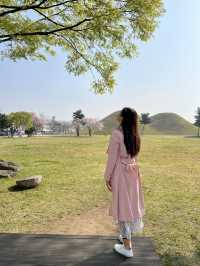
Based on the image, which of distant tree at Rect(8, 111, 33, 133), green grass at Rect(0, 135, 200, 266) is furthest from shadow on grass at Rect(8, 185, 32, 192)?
distant tree at Rect(8, 111, 33, 133)

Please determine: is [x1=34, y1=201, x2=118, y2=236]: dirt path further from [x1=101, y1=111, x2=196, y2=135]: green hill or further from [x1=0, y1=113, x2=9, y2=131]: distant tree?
[x1=101, y1=111, x2=196, y2=135]: green hill

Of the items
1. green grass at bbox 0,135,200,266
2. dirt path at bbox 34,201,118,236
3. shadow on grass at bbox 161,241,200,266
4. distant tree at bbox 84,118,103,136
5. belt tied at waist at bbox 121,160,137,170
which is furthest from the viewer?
distant tree at bbox 84,118,103,136

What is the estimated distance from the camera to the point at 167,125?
15425cm

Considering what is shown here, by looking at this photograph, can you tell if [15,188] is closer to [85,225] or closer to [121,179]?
[85,225]

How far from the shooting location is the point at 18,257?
5469 millimetres

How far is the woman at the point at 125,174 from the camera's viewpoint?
5.45 m

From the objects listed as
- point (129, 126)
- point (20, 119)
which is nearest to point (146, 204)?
point (129, 126)

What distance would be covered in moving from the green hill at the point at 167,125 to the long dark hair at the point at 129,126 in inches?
5115

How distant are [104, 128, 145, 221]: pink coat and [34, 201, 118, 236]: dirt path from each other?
115 inches

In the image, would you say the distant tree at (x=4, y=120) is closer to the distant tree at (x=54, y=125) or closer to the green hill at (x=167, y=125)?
the green hill at (x=167, y=125)

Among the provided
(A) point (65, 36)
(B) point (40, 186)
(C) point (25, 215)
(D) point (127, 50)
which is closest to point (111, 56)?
(D) point (127, 50)

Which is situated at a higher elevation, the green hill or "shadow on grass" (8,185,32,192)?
the green hill

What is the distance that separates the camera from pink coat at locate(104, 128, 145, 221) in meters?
5.49

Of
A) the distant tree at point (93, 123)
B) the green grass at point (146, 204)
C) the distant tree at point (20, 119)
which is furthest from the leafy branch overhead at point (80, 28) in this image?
the distant tree at point (93, 123)
